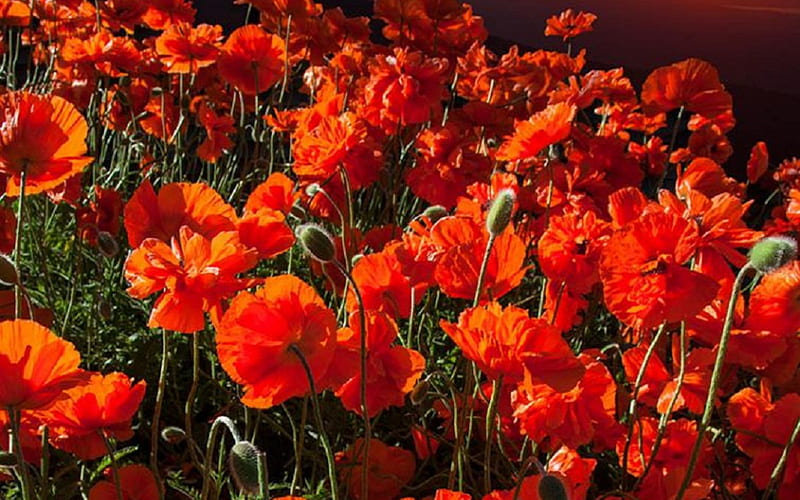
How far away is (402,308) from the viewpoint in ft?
4.66

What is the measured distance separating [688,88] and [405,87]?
73 centimetres

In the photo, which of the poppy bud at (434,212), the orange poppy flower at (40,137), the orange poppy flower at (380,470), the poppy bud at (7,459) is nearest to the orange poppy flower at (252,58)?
the poppy bud at (434,212)

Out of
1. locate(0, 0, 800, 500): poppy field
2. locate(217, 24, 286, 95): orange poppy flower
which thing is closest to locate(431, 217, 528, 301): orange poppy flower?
locate(0, 0, 800, 500): poppy field

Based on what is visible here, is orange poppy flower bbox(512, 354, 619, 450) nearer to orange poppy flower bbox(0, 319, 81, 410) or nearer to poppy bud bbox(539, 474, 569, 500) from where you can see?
poppy bud bbox(539, 474, 569, 500)

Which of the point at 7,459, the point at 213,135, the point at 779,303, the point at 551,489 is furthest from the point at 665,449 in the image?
the point at 213,135

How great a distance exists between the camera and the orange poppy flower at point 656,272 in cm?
112

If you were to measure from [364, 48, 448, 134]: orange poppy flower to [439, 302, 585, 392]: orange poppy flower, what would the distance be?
120cm

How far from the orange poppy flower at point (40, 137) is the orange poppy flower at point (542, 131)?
80 cm

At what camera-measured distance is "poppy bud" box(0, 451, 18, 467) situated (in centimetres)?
101

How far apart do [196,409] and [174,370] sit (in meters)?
0.10

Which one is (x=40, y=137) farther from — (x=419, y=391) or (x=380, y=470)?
(x=380, y=470)

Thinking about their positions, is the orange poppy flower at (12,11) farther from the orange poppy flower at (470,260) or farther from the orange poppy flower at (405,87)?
the orange poppy flower at (470,260)

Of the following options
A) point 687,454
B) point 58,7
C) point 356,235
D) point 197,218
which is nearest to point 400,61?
point 356,235

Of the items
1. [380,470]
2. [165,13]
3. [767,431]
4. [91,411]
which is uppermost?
[165,13]
